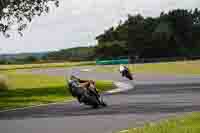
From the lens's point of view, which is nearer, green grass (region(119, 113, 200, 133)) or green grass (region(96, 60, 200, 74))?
green grass (region(119, 113, 200, 133))

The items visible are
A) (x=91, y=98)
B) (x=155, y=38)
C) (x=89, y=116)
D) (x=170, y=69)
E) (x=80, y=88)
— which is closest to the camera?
(x=89, y=116)

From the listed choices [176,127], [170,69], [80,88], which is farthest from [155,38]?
[176,127]

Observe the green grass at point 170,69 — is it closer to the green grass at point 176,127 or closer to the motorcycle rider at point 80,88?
the motorcycle rider at point 80,88

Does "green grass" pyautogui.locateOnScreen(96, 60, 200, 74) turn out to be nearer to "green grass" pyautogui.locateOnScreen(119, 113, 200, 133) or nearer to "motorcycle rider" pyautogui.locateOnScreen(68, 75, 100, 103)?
"motorcycle rider" pyautogui.locateOnScreen(68, 75, 100, 103)

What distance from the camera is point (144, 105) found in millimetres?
22469

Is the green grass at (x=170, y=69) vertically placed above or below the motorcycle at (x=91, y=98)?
below

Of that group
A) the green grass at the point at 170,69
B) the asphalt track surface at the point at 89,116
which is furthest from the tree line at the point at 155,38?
the asphalt track surface at the point at 89,116

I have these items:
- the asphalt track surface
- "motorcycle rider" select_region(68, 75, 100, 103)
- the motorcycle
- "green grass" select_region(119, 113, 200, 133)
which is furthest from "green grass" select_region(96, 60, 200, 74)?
"green grass" select_region(119, 113, 200, 133)

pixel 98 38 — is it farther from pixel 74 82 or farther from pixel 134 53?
pixel 74 82

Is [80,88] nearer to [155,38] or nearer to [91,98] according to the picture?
[91,98]

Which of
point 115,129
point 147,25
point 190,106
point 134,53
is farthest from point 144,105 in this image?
point 147,25

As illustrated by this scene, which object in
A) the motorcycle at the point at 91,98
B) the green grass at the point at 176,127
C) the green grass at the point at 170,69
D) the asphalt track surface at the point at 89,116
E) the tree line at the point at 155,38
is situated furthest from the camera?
the tree line at the point at 155,38

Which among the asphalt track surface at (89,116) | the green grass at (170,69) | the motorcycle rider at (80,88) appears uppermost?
the motorcycle rider at (80,88)

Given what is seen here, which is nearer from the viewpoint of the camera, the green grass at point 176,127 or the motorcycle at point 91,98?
the green grass at point 176,127
